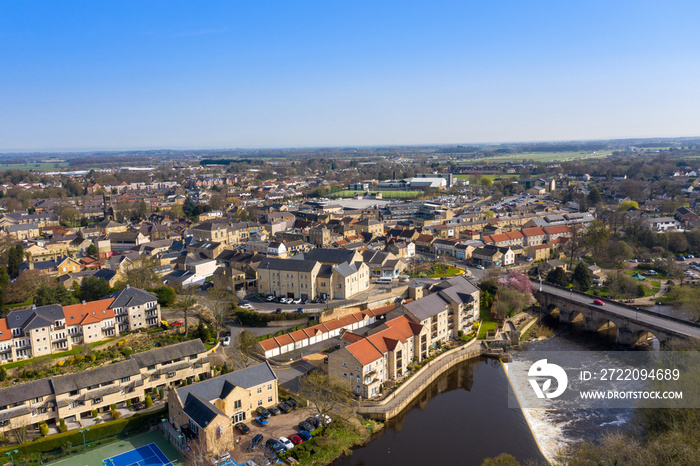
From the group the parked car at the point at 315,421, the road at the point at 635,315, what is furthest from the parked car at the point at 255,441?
the road at the point at 635,315

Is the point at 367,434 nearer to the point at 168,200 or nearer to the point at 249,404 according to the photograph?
the point at 249,404

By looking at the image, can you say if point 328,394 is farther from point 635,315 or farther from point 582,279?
point 582,279

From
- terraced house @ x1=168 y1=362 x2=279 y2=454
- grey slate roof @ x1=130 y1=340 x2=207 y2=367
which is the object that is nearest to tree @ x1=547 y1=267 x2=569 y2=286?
terraced house @ x1=168 y1=362 x2=279 y2=454

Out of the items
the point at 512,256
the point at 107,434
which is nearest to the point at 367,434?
the point at 107,434

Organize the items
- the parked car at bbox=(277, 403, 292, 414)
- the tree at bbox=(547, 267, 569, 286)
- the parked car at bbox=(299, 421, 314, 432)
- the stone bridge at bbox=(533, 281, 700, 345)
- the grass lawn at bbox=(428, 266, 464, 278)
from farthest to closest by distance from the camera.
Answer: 1. the grass lawn at bbox=(428, 266, 464, 278)
2. the tree at bbox=(547, 267, 569, 286)
3. the stone bridge at bbox=(533, 281, 700, 345)
4. the parked car at bbox=(277, 403, 292, 414)
5. the parked car at bbox=(299, 421, 314, 432)

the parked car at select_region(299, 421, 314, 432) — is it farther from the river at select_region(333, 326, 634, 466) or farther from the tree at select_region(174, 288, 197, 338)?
the tree at select_region(174, 288, 197, 338)

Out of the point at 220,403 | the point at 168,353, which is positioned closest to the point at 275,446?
the point at 220,403
